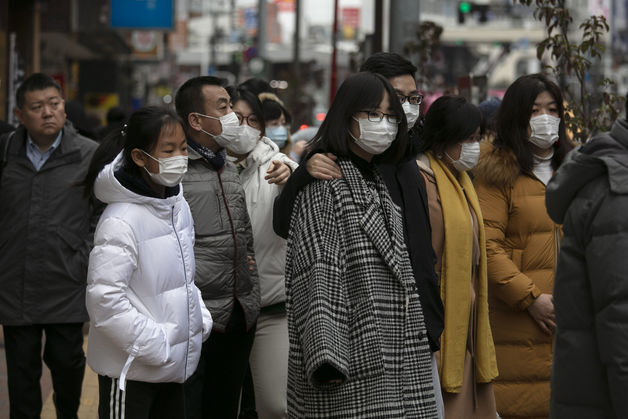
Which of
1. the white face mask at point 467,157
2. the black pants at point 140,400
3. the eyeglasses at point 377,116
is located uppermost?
the eyeglasses at point 377,116

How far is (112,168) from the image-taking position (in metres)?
4.71

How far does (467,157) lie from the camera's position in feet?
18.0

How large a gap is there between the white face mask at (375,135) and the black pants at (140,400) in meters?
1.34

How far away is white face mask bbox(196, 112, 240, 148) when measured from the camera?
18.8ft

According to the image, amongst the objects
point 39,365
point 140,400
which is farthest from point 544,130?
point 39,365

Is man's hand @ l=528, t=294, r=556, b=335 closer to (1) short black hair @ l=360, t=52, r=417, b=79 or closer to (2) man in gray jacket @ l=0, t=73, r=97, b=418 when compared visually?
(1) short black hair @ l=360, t=52, r=417, b=79

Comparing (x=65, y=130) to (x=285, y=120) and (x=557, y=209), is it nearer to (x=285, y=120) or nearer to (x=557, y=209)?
(x=285, y=120)

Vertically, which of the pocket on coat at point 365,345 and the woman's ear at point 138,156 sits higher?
the woman's ear at point 138,156

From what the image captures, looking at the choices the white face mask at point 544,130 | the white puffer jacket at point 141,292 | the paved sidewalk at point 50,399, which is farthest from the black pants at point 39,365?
the white face mask at point 544,130

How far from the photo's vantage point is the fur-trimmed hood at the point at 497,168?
18.8 ft

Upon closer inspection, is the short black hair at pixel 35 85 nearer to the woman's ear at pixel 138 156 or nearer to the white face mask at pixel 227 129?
the white face mask at pixel 227 129

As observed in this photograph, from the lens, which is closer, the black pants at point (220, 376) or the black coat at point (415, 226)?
the black coat at point (415, 226)

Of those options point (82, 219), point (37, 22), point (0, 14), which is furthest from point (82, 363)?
point (37, 22)

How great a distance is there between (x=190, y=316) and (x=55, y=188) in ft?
6.50
